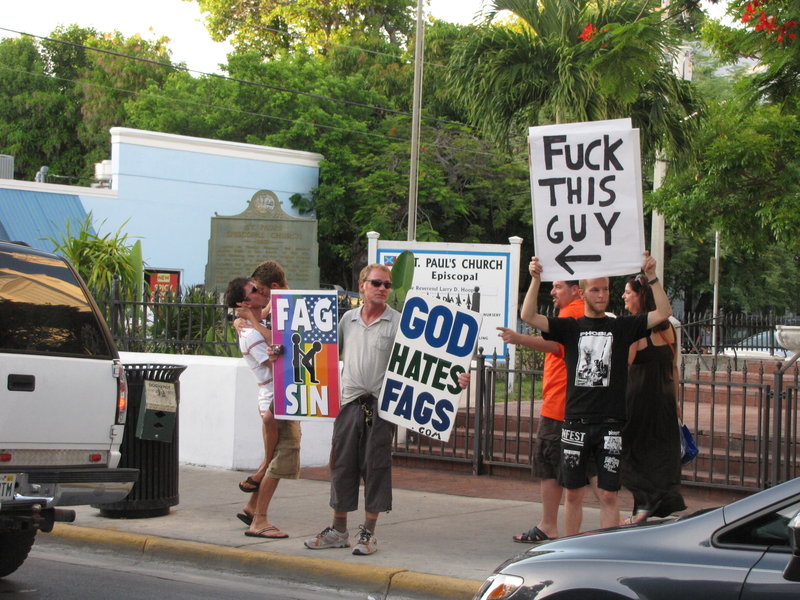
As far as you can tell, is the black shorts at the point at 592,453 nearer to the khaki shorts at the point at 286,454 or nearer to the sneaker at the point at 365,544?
the sneaker at the point at 365,544

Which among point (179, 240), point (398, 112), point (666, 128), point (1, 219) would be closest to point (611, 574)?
point (666, 128)

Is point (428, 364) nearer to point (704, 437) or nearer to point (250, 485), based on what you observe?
point (250, 485)

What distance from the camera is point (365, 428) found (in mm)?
7195

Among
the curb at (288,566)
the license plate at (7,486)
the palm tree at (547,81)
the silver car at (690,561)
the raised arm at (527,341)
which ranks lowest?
the curb at (288,566)

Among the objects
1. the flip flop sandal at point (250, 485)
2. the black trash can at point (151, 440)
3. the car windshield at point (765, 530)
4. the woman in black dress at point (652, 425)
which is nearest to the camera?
the car windshield at point (765, 530)

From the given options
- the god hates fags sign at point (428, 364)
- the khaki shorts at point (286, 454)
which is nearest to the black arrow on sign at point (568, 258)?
the god hates fags sign at point (428, 364)

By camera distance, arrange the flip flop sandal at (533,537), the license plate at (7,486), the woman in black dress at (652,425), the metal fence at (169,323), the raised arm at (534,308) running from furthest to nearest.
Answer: the metal fence at (169,323)
the flip flop sandal at (533,537)
the woman in black dress at (652,425)
the raised arm at (534,308)
the license plate at (7,486)

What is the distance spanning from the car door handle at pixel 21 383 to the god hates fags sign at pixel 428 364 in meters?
2.27

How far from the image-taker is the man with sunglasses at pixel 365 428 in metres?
7.09

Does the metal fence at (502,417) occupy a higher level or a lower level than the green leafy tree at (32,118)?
lower

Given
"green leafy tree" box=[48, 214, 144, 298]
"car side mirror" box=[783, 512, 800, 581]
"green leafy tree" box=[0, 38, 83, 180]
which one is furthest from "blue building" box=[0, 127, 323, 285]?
"car side mirror" box=[783, 512, 800, 581]

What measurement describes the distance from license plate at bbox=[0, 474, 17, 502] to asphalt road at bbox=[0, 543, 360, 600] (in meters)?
0.74

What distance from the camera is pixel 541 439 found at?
24.4 feet

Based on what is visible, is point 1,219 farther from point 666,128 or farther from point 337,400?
point 337,400
